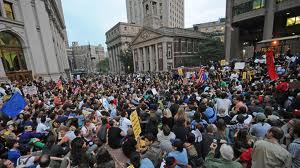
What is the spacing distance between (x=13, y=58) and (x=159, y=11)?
7088 centimetres

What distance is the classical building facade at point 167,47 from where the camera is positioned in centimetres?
4959

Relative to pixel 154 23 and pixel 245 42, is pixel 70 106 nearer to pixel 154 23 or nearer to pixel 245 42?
pixel 245 42

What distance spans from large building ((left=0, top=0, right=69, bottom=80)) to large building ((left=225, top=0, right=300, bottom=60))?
28054 mm

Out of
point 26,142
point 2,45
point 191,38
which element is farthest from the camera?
point 191,38

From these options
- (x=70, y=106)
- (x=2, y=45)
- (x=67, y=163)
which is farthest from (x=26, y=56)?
(x=67, y=163)

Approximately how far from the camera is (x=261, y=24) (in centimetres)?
3428

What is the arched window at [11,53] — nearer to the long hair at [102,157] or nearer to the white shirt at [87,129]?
the white shirt at [87,129]

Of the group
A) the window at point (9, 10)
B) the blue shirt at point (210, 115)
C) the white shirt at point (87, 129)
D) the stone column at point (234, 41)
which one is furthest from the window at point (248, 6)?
the window at point (9, 10)

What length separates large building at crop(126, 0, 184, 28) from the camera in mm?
64438

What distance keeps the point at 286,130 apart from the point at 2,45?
74.7ft

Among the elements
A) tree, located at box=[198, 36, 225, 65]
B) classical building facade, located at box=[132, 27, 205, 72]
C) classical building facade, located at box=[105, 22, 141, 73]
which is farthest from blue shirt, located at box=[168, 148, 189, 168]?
classical building facade, located at box=[105, 22, 141, 73]

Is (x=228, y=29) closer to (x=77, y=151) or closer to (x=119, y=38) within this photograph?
(x=77, y=151)

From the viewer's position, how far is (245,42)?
3900cm

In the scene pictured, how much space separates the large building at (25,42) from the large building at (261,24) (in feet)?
92.0
